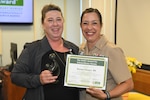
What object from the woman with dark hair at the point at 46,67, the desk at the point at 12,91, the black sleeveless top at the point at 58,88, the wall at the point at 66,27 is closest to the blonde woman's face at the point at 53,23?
the woman with dark hair at the point at 46,67

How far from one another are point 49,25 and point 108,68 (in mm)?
507

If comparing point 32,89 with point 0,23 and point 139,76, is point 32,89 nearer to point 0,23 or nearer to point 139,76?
point 139,76

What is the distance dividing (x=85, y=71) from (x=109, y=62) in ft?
0.55

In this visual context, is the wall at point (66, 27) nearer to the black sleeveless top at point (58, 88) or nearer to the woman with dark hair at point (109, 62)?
the woman with dark hair at point (109, 62)

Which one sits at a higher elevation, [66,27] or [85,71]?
[66,27]

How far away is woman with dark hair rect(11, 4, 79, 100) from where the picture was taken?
175 centimetres

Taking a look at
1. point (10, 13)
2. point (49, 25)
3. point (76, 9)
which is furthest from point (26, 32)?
Result: point (49, 25)

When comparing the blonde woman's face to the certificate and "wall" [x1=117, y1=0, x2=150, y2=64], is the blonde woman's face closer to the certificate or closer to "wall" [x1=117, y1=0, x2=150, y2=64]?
the certificate

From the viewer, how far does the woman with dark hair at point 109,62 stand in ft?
5.53

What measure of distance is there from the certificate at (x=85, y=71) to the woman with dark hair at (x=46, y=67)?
8 centimetres

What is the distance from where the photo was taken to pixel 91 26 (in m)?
1.78

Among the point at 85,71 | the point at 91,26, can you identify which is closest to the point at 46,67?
the point at 85,71

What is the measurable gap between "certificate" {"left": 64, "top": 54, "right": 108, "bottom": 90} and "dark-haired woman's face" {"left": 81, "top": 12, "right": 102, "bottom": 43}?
7.0 inches

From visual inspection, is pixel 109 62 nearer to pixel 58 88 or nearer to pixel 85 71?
pixel 85 71
